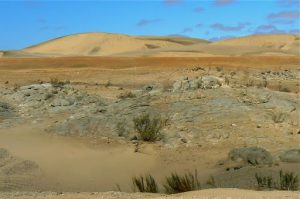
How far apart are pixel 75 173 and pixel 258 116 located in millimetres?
5215

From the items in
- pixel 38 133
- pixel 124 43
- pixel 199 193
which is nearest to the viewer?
pixel 199 193

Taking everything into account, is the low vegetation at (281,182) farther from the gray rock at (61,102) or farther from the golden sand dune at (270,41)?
the golden sand dune at (270,41)

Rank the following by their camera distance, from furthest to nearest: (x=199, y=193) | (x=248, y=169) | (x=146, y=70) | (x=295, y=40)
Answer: (x=295, y=40)
(x=146, y=70)
(x=248, y=169)
(x=199, y=193)

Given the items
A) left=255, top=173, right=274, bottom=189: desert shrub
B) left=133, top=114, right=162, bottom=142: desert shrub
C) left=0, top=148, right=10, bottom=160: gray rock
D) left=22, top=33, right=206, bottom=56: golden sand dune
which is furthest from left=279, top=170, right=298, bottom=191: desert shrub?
left=22, top=33, right=206, bottom=56: golden sand dune

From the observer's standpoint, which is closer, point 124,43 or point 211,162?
point 211,162

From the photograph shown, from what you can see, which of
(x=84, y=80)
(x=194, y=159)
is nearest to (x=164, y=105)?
(x=194, y=159)

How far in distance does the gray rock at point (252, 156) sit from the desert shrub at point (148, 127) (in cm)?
209

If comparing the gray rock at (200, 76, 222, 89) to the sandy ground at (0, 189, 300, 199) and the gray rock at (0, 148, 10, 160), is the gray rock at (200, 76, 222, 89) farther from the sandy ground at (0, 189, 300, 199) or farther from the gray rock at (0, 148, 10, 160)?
the sandy ground at (0, 189, 300, 199)

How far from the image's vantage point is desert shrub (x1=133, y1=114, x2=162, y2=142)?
43.5ft

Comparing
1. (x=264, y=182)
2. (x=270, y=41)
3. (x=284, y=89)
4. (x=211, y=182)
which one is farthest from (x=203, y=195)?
(x=270, y=41)

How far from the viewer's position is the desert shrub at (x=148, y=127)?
43.5 ft

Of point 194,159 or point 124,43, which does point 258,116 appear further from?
point 124,43

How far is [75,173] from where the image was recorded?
11484mm

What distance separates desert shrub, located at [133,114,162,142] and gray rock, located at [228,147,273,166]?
6.87 ft
